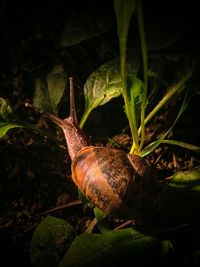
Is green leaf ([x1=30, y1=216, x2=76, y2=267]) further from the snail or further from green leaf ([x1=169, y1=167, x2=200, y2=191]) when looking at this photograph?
green leaf ([x1=169, y1=167, x2=200, y2=191])

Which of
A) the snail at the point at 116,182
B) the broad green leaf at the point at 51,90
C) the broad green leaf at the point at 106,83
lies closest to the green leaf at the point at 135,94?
the broad green leaf at the point at 106,83

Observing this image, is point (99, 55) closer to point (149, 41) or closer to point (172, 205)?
point (149, 41)

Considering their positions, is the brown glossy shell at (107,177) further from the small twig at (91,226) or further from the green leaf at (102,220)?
the small twig at (91,226)

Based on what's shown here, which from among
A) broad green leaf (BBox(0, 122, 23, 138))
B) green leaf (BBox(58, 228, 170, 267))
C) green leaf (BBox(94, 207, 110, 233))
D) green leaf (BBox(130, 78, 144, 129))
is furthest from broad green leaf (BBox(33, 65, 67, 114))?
green leaf (BBox(58, 228, 170, 267))

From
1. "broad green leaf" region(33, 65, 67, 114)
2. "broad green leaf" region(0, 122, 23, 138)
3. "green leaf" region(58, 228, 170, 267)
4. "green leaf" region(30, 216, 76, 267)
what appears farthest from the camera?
"broad green leaf" region(33, 65, 67, 114)

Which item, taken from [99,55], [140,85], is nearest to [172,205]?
[140,85]

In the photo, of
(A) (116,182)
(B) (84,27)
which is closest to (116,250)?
(A) (116,182)

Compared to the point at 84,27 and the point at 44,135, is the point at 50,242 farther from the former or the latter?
the point at 84,27
